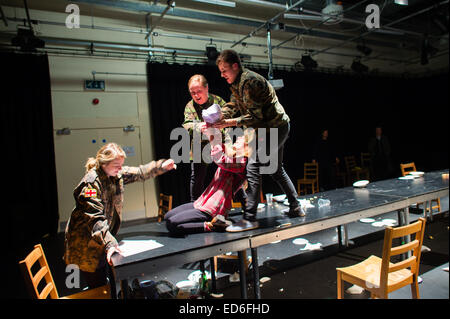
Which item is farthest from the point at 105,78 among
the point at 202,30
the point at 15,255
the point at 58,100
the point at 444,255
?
the point at 444,255

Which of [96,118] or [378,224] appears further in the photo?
[378,224]

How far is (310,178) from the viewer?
223 inches

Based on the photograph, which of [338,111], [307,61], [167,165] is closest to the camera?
[167,165]

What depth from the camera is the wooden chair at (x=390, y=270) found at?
58.9 inches

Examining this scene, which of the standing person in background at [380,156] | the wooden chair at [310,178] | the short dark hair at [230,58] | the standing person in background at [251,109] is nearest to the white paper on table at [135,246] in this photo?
the standing person in background at [251,109]

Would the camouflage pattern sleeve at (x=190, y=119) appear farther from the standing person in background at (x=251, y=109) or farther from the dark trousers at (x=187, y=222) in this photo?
the dark trousers at (x=187, y=222)

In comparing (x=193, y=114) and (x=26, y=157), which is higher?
(x=193, y=114)

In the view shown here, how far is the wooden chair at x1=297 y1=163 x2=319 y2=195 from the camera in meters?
5.21

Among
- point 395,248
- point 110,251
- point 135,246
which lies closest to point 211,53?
point 135,246

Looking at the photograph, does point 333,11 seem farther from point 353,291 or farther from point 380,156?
point 380,156

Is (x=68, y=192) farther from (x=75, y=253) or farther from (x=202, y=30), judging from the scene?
(x=202, y=30)

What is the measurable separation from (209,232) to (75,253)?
31.4 inches

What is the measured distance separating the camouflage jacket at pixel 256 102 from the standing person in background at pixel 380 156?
4807mm

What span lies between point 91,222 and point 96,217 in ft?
0.19
